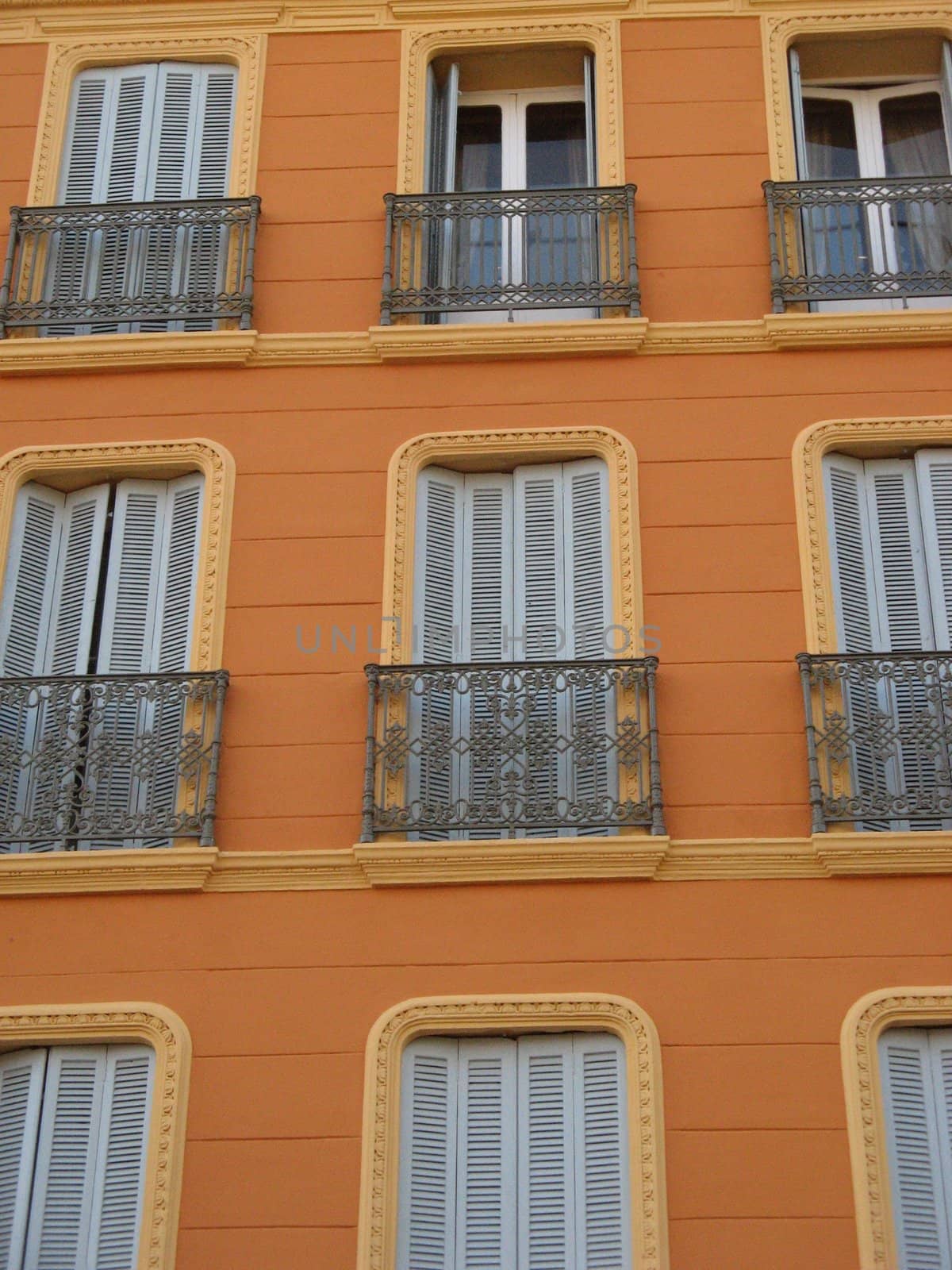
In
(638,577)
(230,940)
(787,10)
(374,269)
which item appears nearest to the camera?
(230,940)

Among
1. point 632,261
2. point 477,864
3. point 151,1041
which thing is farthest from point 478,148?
point 151,1041

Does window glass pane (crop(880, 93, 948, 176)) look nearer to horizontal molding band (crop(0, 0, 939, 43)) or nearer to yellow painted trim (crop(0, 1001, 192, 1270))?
horizontal molding band (crop(0, 0, 939, 43))

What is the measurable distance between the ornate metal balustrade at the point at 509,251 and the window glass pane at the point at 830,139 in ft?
5.35

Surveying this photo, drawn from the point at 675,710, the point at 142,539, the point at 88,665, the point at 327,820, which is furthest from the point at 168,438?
the point at 675,710

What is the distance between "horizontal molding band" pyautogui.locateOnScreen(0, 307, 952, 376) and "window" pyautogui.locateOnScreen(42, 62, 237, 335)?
0.29m

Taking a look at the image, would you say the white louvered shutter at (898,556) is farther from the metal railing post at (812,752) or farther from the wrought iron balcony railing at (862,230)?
the wrought iron balcony railing at (862,230)

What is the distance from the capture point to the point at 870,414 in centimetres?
1240

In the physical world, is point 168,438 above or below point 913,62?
below

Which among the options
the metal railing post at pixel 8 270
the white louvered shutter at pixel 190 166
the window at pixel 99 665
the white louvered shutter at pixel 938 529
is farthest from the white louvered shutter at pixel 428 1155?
the metal railing post at pixel 8 270

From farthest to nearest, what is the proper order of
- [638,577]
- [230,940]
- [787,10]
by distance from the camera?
[787,10]
[638,577]
[230,940]

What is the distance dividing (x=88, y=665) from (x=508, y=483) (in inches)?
110

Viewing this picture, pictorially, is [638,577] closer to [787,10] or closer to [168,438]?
[168,438]

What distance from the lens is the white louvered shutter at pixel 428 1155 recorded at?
32.8 ft

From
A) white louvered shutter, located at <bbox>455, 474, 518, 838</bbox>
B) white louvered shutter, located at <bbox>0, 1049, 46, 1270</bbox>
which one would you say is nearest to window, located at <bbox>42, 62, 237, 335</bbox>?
white louvered shutter, located at <bbox>455, 474, 518, 838</bbox>
